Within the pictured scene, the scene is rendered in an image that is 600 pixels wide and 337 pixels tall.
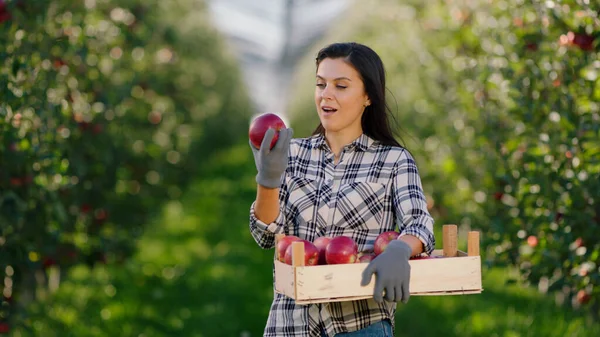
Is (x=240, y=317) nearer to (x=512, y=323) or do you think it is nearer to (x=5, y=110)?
(x=512, y=323)

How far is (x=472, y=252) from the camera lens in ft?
9.29

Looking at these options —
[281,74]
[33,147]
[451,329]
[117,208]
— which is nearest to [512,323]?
[451,329]

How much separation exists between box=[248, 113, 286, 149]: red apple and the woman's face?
0.56 ft

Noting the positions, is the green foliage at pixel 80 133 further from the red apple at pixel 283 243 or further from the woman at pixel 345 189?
the red apple at pixel 283 243

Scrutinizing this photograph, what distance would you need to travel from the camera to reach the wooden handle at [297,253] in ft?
8.55

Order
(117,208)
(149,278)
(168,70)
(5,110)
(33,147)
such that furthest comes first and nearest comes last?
(168,70)
(117,208)
(149,278)
(33,147)
(5,110)

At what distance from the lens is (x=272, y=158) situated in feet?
8.96

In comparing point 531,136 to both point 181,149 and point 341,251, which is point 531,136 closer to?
point 341,251

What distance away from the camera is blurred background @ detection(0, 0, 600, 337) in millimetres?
4828

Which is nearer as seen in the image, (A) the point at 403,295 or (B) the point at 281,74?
(A) the point at 403,295

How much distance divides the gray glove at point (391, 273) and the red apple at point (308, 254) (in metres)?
0.19

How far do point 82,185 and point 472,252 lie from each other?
5.26 meters

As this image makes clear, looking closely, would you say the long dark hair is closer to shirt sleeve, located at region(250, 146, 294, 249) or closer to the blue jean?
shirt sleeve, located at region(250, 146, 294, 249)

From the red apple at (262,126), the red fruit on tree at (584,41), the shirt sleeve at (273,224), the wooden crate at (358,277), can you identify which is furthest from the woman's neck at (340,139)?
the red fruit on tree at (584,41)
